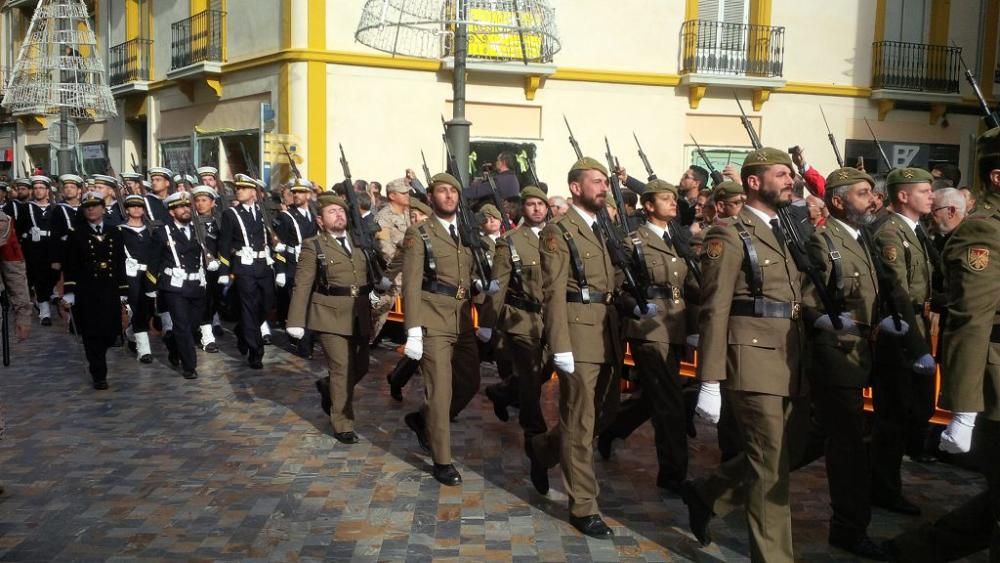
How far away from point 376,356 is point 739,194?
17.1ft

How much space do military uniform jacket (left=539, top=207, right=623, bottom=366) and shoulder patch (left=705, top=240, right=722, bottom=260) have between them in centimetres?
98

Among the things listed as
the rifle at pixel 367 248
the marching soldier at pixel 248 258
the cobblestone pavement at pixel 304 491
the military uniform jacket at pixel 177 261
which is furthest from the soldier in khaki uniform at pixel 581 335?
the marching soldier at pixel 248 258

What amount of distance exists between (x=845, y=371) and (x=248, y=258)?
7.39 m

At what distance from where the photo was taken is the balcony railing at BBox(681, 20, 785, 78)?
18.8m

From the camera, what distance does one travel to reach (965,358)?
153 inches

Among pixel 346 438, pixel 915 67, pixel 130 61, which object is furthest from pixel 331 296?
pixel 130 61

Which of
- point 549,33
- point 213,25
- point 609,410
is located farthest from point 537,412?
point 213,25

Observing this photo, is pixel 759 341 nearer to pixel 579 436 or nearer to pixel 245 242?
pixel 579 436

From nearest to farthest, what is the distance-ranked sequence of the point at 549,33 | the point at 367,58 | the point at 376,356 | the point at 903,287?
the point at 903,287 → the point at 549,33 → the point at 376,356 → the point at 367,58

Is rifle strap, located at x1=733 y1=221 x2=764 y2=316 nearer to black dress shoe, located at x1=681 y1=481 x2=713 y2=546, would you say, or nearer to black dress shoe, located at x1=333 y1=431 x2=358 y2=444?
black dress shoe, located at x1=681 y1=481 x2=713 y2=546

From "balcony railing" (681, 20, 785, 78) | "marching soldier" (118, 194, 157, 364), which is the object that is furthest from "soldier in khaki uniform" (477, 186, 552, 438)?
"balcony railing" (681, 20, 785, 78)

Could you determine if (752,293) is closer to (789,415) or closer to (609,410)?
(789,415)

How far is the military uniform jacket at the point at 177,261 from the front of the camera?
1005cm

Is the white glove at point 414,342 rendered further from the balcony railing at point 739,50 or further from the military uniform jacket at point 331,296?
the balcony railing at point 739,50
